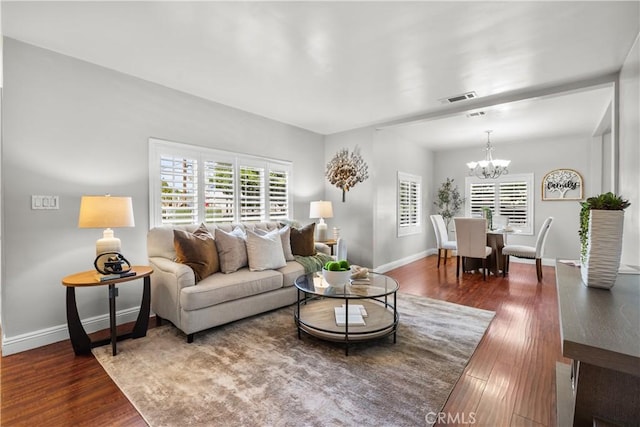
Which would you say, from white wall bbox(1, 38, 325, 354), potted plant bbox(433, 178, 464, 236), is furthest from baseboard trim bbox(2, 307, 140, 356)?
potted plant bbox(433, 178, 464, 236)

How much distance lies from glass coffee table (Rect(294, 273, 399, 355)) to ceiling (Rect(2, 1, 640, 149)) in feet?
7.10

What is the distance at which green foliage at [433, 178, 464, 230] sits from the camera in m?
7.06

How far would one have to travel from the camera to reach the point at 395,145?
18.6ft

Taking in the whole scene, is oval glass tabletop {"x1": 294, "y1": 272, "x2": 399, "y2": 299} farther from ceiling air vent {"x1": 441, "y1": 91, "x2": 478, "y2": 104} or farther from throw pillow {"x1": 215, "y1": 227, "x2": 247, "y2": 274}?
ceiling air vent {"x1": 441, "y1": 91, "x2": 478, "y2": 104}

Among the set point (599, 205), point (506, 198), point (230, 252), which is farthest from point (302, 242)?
point (506, 198)

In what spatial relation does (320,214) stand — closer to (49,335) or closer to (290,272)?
(290,272)

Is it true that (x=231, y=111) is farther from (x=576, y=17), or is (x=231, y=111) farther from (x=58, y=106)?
(x=576, y=17)

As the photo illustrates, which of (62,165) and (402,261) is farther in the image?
(402,261)

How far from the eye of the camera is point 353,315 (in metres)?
2.66

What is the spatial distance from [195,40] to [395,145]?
4.09m

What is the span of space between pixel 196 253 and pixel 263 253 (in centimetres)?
70

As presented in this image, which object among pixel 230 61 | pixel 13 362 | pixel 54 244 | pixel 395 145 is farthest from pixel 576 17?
pixel 13 362

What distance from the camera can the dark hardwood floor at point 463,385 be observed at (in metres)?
1.69

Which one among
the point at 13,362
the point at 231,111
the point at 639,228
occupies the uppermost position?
the point at 231,111
